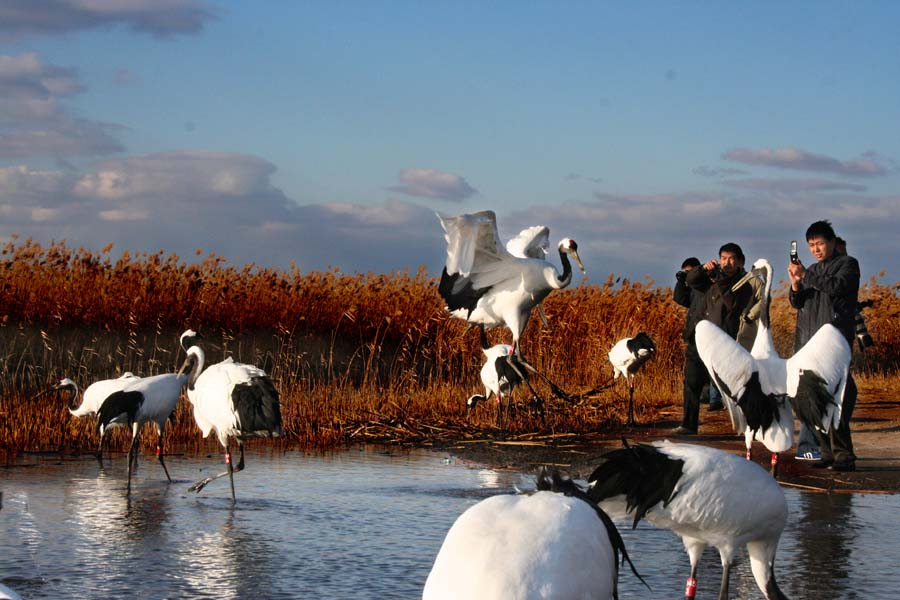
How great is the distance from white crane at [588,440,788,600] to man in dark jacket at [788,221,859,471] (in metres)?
4.39

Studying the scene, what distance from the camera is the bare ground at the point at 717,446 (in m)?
9.30

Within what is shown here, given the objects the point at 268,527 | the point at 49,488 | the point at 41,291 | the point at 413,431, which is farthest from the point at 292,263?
the point at 268,527

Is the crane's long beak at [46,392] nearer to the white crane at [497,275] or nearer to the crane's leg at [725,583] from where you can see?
the white crane at [497,275]

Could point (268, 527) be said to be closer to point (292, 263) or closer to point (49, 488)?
point (49, 488)

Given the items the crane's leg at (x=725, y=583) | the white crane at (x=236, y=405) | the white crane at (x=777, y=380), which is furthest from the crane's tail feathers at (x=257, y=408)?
the crane's leg at (x=725, y=583)

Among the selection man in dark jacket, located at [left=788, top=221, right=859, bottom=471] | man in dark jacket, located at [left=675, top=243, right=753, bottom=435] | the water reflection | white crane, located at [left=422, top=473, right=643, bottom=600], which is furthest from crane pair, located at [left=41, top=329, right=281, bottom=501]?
white crane, located at [left=422, top=473, right=643, bottom=600]

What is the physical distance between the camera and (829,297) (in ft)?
30.5

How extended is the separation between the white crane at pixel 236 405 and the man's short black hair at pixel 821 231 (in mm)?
4649

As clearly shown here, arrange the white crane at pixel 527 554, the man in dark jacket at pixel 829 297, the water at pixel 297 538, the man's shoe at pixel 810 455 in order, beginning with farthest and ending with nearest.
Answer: the man's shoe at pixel 810 455 → the man in dark jacket at pixel 829 297 → the water at pixel 297 538 → the white crane at pixel 527 554

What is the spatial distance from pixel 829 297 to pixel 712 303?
8.13 ft

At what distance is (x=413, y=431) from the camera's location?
12289 mm

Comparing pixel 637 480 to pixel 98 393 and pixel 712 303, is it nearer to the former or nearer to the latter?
pixel 98 393

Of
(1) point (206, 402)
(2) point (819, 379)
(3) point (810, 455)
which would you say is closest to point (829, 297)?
(2) point (819, 379)

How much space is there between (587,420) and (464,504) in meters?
4.91
